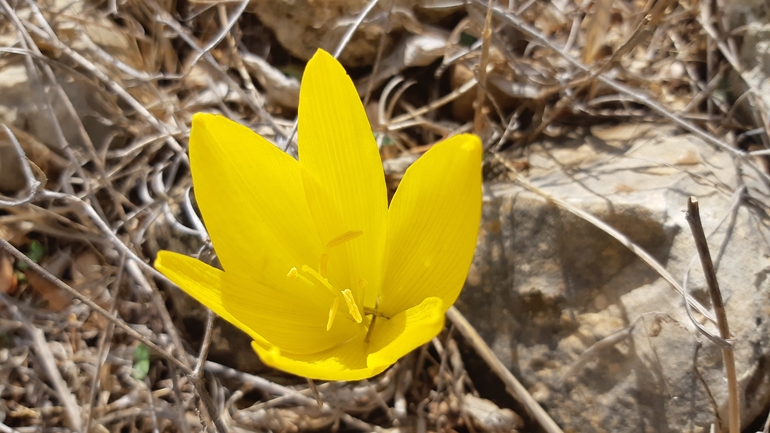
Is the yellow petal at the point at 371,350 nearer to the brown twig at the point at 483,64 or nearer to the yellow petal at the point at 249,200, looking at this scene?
the yellow petal at the point at 249,200

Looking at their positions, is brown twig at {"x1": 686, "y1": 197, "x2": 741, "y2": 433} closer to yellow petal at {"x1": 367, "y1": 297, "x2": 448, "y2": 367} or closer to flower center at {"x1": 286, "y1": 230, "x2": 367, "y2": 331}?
yellow petal at {"x1": 367, "y1": 297, "x2": 448, "y2": 367}

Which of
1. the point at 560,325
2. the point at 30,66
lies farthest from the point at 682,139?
the point at 30,66

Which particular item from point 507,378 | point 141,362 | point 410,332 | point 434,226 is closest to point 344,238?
point 434,226

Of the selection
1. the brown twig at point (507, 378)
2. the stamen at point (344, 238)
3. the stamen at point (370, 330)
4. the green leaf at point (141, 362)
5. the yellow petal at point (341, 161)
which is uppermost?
the yellow petal at point (341, 161)

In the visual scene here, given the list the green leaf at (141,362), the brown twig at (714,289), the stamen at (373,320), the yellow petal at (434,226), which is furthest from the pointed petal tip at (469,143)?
the green leaf at (141,362)

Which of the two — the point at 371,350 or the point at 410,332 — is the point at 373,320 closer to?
the point at 371,350

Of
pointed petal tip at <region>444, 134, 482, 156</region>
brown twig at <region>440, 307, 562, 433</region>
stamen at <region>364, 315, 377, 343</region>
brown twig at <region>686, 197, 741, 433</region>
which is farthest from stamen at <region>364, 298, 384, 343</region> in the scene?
brown twig at <region>686, 197, 741, 433</region>

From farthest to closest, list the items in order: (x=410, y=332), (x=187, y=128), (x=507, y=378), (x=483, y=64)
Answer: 1. (x=187, y=128)
2. (x=483, y=64)
3. (x=507, y=378)
4. (x=410, y=332)
